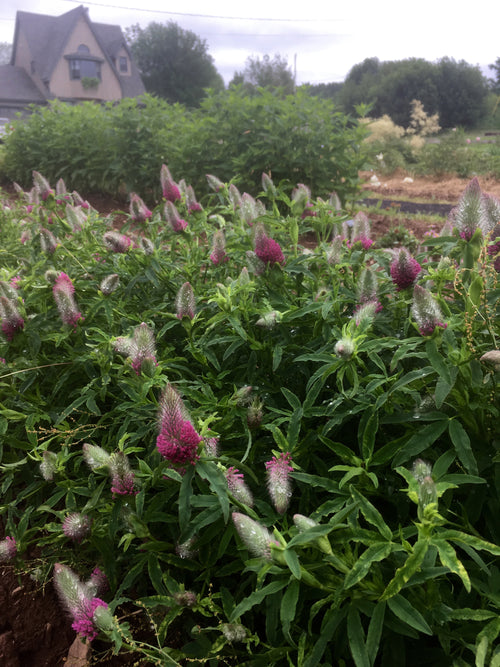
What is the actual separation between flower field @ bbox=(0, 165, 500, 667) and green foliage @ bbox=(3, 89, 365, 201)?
3.80 m

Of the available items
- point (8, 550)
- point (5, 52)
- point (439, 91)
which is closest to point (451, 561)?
point (8, 550)

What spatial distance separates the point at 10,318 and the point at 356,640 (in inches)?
62.4

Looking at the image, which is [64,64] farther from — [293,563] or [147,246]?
[293,563]

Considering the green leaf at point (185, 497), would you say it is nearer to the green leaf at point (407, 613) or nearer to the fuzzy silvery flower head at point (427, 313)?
the green leaf at point (407, 613)

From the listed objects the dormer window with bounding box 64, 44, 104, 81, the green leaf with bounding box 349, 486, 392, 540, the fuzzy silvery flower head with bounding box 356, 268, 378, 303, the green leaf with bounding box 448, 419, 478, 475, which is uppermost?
the dormer window with bounding box 64, 44, 104, 81

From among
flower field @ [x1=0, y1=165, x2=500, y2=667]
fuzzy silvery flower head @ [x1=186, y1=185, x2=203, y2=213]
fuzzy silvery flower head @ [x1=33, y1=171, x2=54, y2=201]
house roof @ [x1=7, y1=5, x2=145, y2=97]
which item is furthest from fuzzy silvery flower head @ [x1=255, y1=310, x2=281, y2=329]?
house roof @ [x1=7, y1=5, x2=145, y2=97]

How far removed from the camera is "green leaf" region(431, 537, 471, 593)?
1043 mm

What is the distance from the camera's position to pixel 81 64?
41031 mm

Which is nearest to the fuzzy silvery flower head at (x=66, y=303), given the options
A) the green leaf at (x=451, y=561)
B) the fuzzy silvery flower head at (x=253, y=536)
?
the fuzzy silvery flower head at (x=253, y=536)

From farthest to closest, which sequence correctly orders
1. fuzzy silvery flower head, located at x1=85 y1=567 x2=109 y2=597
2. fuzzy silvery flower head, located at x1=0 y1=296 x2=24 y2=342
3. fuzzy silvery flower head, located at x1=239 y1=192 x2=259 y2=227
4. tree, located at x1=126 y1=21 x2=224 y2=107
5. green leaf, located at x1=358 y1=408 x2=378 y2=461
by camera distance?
tree, located at x1=126 y1=21 x2=224 y2=107, fuzzy silvery flower head, located at x1=239 y1=192 x2=259 y2=227, fuzzy silvery flower head, located at x1=0 y1=296 x2=24 y2=342, fuzzy silvery flower head, located at x1=85 y1=567 x2=109 y2=597, green leaf, located at x1=358 y1=408 x2=378 y2=461

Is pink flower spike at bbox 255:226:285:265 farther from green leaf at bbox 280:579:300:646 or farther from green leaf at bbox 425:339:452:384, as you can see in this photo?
green leaf at bbox 280:579:300:646

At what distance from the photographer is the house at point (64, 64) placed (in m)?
40.8

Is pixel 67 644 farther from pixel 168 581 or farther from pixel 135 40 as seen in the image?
pixel 135 40

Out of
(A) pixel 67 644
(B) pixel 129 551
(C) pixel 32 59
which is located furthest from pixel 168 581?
(C) pixel 32 59
